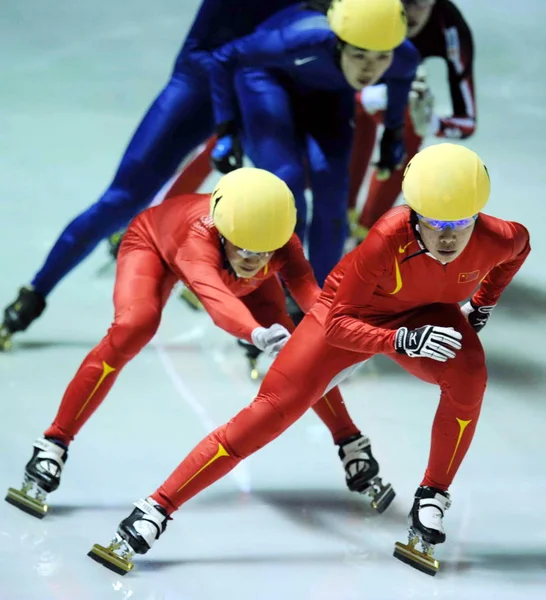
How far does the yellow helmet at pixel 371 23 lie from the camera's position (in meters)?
5.84

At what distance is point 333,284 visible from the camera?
470cm

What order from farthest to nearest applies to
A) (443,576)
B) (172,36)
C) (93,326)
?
(172,36) → (93,326) → (443,576)

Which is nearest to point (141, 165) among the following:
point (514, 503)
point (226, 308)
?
point (226, 308)

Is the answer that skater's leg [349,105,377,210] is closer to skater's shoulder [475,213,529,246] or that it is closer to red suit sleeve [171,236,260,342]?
red suit sleeve [171,236,260,342]

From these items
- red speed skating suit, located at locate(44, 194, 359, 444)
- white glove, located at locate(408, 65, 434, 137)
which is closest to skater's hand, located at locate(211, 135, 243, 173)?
red speed skating suit, located at locate(44, 194, 359, 444)

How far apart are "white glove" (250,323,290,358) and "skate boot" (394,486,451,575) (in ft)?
2.26

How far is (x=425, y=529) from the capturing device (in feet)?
14.9

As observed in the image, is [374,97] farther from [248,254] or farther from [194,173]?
[248,254]

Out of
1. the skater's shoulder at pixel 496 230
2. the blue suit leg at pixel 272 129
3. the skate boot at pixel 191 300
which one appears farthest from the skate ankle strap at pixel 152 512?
the skate boot at pixel 191 300

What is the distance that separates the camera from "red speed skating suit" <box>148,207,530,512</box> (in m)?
4.40

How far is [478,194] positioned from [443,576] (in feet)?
4.33

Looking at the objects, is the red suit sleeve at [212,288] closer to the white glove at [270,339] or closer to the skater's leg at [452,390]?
the white glove at [270,339]

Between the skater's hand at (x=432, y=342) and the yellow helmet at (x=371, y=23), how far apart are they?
2.01 m

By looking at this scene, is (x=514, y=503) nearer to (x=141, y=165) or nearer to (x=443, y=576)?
(x=443, y=576)
